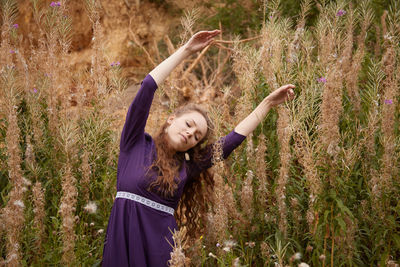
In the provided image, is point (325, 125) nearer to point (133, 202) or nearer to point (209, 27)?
point (133, 202)

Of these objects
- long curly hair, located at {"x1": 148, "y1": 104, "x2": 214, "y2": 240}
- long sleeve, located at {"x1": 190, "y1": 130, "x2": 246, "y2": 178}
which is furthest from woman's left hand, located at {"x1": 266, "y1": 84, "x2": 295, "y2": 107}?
long curly hair, located at {"x1": 148, "y1": 104, "x2": 214, "y2": 240}

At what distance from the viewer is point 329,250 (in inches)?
85.9

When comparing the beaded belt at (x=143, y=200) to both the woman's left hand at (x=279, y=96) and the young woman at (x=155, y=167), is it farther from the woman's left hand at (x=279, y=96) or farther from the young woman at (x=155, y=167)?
the woman's left hand at (x=279, y=96)

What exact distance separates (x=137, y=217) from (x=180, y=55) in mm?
888

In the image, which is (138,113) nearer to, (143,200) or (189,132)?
(189,132)

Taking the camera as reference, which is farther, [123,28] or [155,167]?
[123,28]

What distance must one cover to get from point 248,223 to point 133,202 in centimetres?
66

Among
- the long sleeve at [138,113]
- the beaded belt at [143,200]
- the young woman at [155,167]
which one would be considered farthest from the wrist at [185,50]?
the beaded belt at [143,200]

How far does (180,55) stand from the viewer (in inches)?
87.4

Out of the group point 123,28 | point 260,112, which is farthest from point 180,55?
point 123,28

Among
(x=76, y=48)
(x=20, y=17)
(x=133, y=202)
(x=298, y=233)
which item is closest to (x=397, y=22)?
(x=298, y=233)

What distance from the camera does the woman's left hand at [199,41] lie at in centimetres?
226

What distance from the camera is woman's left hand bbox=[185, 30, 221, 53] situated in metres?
2.26

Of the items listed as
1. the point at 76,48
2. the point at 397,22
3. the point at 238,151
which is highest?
the point at 76,48
